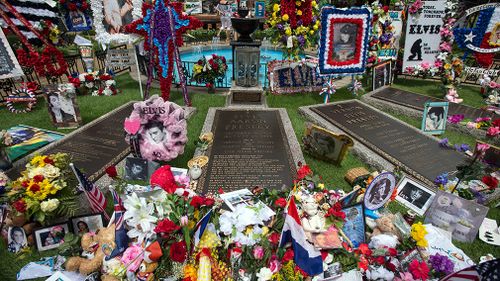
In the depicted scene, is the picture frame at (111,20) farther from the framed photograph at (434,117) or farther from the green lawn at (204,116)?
the framed photograph at (434,117)

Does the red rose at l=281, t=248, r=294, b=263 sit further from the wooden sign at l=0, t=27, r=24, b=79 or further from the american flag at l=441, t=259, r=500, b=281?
the wooden sign at l=0, t=27, r=24, b=79

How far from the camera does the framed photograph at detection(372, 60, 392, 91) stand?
30.9 ft

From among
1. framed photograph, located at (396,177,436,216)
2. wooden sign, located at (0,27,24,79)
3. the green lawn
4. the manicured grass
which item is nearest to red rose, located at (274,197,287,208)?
the green lawn

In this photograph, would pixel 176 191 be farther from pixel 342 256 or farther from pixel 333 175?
pixel 333 175

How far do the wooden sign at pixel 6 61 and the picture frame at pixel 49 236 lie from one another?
260 inches

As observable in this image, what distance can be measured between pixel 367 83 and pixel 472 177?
7.51 m

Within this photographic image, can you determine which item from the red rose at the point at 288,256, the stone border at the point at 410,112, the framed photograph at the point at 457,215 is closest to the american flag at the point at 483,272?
the red rose at the point at 288,256

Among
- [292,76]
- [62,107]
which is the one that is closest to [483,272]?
[62,107]

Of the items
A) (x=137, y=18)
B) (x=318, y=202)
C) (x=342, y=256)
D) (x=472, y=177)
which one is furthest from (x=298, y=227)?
(x=137, y=18)

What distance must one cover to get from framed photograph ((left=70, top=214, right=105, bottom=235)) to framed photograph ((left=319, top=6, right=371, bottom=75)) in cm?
703

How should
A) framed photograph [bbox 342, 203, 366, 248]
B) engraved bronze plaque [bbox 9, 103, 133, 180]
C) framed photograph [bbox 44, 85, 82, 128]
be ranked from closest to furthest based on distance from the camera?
1. framed photograph [bbox 342, 203, 366, 248]
2. engraved bronze plaque [bbox 9, 103, 133, 180]
3. framed photograph [bbox 44, 85, 82, 128]

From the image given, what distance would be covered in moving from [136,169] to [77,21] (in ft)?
70.1

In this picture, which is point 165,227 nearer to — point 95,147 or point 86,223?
point 86,223

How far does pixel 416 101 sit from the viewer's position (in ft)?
27.6
